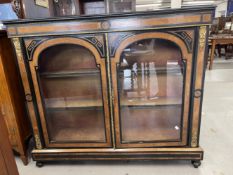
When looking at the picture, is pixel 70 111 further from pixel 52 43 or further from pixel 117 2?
pixel 117 2

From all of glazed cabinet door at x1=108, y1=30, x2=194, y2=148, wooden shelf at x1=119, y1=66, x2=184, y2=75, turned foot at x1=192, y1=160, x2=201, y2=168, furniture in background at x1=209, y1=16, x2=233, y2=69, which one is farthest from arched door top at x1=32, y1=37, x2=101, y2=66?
furniture in background at x1=209, y1=16, x2=233, y2=69

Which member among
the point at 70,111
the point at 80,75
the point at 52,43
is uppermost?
the point at 52,43

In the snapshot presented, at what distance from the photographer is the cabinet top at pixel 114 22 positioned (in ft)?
3.71

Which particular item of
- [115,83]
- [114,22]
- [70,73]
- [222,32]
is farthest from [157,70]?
[222,32]

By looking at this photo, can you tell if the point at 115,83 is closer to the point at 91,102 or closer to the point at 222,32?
the point at 91,102

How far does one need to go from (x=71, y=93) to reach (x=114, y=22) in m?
0.74

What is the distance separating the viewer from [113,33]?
121 cm

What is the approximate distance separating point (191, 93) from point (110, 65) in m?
0.60

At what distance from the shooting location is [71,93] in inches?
63.4

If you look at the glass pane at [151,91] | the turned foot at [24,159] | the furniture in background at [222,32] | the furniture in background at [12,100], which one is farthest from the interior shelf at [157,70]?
the furniture in background at [222,32]

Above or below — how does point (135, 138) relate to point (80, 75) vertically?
below

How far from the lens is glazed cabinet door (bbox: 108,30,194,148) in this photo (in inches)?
48.8

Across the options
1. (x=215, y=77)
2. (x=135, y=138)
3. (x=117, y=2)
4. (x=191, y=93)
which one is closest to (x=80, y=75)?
(x=135, y=138)

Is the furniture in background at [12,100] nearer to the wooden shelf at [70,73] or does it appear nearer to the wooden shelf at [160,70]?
the wooden shelf at [70,73]
